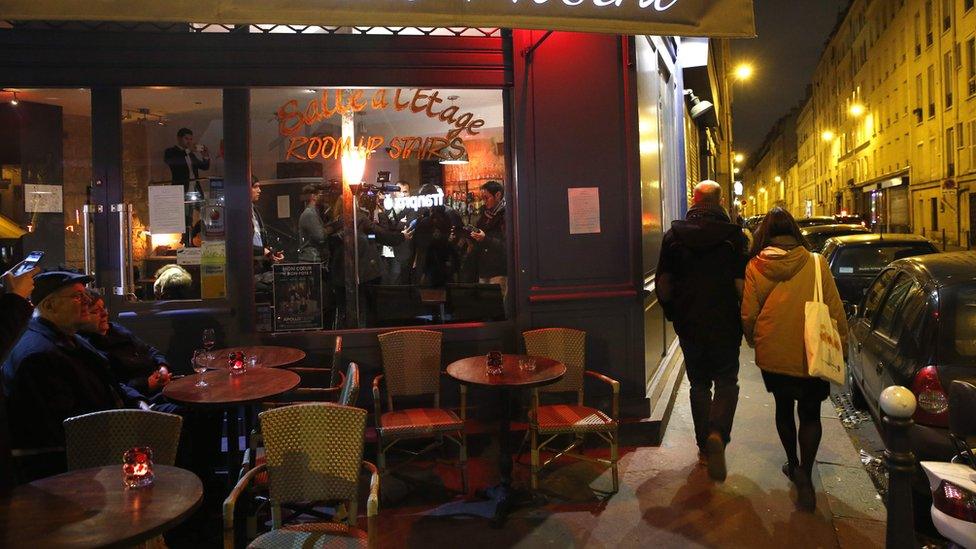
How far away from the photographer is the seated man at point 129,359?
4.76 meters

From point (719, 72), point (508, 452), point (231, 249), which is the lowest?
point (508, 452)

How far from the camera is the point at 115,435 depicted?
324 centimetres

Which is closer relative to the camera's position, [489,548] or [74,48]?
[489,548]

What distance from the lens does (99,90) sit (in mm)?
5723

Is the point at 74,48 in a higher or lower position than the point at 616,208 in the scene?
higher

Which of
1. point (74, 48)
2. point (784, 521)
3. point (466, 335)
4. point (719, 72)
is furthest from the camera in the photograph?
point (719, 72)

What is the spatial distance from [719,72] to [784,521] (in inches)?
789

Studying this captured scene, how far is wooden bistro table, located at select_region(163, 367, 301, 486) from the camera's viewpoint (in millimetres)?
4016

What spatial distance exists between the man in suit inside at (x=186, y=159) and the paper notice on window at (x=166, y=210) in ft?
0.35

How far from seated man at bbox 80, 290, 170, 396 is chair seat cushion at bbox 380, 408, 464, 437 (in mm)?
1548

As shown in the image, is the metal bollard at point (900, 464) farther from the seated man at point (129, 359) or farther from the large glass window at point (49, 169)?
the large glass window at point (49, 169)

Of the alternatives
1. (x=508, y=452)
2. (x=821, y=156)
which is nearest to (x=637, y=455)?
(x=508, y=452)

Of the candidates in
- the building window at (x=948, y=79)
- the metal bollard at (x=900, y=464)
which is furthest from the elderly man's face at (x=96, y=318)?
the building window at (x=948, y=79)

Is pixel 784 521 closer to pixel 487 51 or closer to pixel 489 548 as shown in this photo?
pixel 489 548
